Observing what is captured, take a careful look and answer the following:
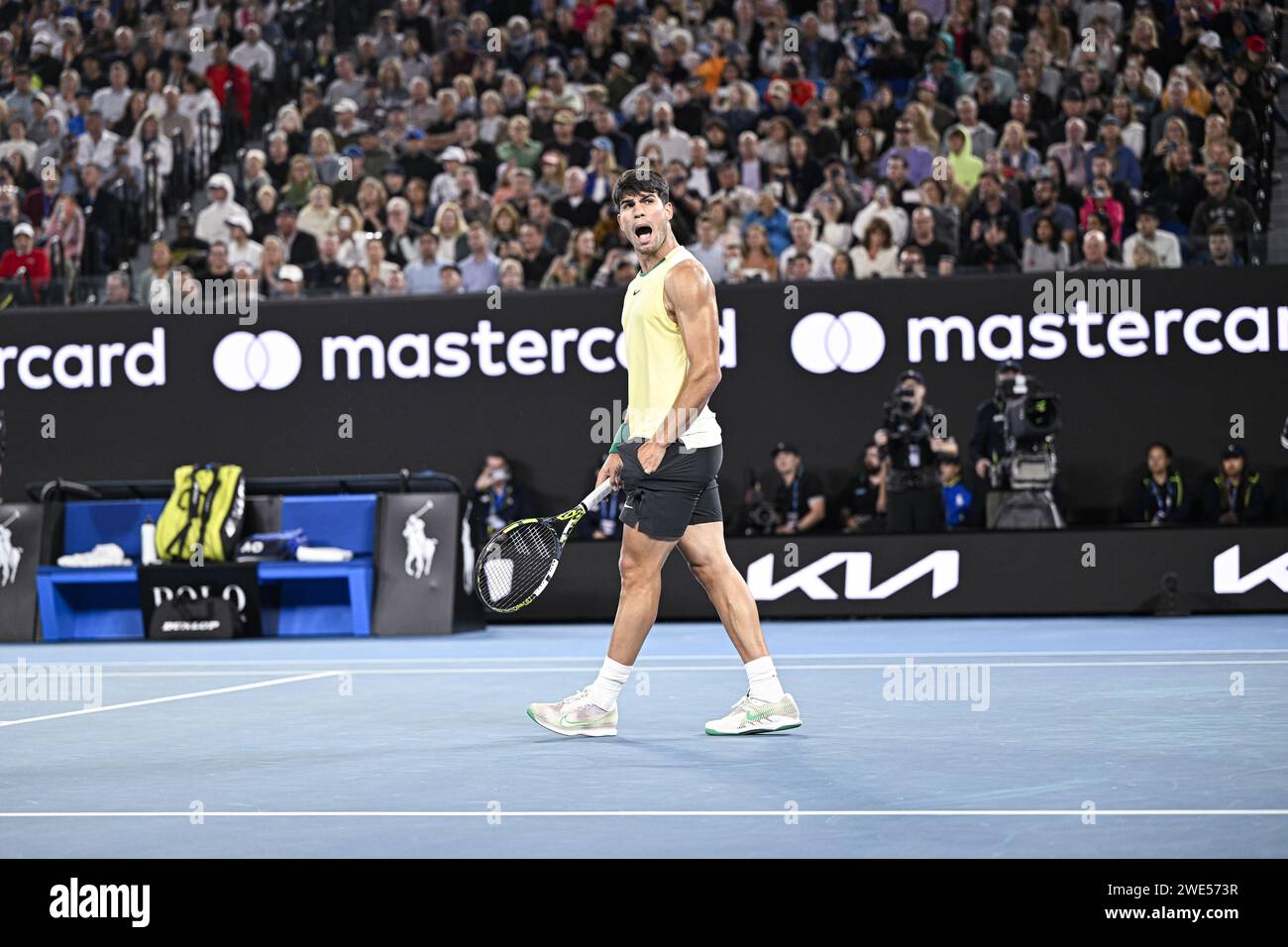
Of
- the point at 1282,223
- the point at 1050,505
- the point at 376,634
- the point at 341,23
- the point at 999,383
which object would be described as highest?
the point at 341,23

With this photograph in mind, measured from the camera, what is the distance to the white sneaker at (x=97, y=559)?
13789mm

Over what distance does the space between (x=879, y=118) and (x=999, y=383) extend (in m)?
3.70

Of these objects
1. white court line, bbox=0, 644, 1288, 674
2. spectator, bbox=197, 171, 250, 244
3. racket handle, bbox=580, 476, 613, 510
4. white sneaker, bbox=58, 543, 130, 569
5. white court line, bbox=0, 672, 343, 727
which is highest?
spectator, bbox=197, 171, 250, 244

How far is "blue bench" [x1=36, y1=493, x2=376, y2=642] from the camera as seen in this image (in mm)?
13438

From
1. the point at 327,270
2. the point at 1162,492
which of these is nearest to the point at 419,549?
the point at 327,270

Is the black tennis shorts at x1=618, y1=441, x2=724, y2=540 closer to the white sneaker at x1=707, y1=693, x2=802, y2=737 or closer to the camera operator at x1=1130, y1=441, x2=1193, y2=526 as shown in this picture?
the white sneaker at x1=707, y1=693, x2=802, y2=737

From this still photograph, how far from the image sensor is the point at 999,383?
1426 centimetres

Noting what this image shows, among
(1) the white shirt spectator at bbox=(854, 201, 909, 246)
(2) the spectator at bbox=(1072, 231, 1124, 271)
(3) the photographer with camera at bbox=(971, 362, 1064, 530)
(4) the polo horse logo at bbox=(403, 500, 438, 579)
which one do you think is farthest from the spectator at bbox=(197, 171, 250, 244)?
(2) the spectator at bbox=(1072, 231, 1124, 271)

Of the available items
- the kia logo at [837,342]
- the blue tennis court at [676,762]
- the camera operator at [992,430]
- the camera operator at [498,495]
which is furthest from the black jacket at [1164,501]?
the camera operator at [498,495]

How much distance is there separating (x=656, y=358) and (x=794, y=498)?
8369 millimetres

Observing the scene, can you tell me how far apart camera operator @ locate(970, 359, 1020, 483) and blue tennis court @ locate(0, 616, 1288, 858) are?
3.94 m
